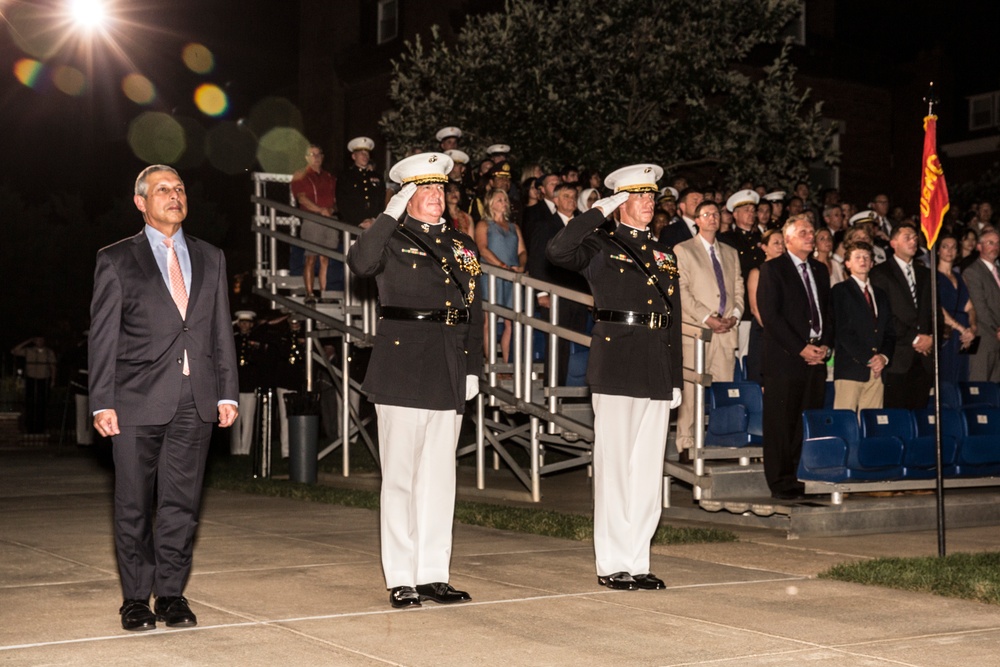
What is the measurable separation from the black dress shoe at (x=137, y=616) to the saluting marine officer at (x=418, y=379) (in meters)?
1.31

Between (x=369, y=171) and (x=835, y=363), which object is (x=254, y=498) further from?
(x=835, y=363)

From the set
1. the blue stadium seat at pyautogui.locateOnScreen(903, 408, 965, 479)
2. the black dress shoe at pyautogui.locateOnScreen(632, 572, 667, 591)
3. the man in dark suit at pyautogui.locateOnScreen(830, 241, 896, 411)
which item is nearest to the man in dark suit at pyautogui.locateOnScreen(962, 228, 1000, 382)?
the blue stadium seat at pyautogui.locateOnScreen(903, 408, 965, 479)

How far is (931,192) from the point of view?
9.54 metres

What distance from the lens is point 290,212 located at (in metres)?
14.2

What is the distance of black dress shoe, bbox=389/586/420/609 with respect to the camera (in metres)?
7.20

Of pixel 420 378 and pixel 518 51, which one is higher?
pixel 518 51

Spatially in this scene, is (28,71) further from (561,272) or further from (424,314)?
(424,314)

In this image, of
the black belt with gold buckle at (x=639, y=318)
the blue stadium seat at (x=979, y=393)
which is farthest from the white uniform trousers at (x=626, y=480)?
the blue stadium seat at (x=979, y=393)

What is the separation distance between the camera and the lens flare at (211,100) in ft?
132

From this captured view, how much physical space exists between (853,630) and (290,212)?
8892 mm

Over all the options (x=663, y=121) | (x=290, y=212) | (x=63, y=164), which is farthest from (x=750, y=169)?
(x=63, y=164)

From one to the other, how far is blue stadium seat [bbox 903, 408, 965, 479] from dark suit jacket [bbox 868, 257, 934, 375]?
0.59 m

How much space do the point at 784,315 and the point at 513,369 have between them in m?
2.84

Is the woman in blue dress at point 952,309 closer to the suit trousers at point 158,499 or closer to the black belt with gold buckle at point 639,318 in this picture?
the black belt with gold buckle at point 639,318
